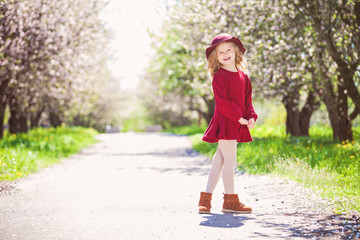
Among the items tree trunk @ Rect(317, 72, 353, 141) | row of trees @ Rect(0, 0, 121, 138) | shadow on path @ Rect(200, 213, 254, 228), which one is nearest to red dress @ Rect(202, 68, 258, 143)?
shadow on path @ Rect(200, 213, 254, 228)

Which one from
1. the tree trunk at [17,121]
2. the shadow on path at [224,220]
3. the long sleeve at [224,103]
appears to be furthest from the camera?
the tree trunk at [17,121]

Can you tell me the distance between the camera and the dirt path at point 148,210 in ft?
13.5

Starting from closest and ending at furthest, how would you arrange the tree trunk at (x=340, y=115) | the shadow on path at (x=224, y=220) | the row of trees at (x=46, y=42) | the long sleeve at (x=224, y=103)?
the shadow on path at (x=224, y=220), the long sleeve at (x=224, y=103), the row of trees at (x=46, y=42), the tree trunk at (x=340, y=115)

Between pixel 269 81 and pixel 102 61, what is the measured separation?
31.8ft

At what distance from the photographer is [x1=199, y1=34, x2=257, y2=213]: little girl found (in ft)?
16.3

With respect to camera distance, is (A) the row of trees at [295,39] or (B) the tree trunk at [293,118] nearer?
(A) the row of trees at [295,39]

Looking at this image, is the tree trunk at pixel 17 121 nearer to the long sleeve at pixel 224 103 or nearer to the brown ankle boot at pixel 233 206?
the long sleeve at pixel 224 103

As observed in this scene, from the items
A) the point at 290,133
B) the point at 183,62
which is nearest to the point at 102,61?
the point at 183,62

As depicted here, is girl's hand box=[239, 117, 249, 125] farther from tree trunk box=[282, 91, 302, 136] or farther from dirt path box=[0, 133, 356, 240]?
tree trunk box=[282, 91, 302, 136]

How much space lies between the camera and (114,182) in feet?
24.7

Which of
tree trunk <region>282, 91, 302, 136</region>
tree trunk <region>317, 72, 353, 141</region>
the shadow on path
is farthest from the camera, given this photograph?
tree trunk <region>282, 91, 302, 136</region>

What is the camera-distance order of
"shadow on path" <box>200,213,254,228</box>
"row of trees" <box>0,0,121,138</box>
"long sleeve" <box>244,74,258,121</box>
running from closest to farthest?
"shadow on path" <box>200,213,254,228</box> < "long sleeve" <box>244,74,258,121</box> < "row of trees" <box>0,0,121,138</box>

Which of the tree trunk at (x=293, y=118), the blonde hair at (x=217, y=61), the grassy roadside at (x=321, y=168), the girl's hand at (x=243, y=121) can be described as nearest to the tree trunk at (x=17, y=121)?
the tree trunk at (x=293, y=118)

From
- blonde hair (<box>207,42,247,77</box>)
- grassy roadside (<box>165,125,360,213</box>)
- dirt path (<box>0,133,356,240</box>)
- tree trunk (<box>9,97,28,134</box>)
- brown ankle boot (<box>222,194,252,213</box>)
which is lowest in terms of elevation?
dirt path (<box>0,133,356,240</box>)
